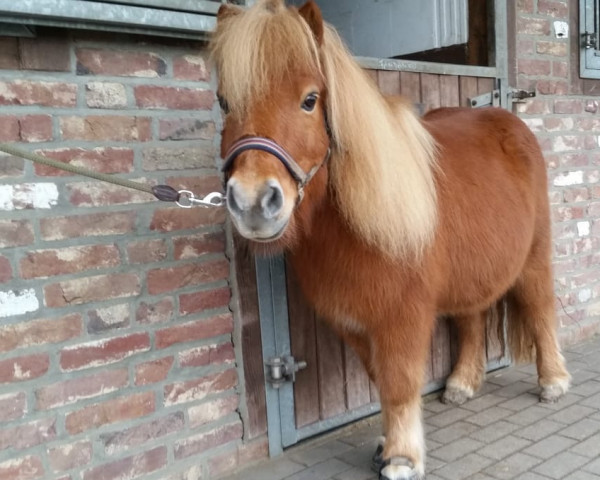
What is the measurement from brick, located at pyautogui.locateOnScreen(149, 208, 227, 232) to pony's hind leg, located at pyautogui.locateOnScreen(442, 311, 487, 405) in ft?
5.27

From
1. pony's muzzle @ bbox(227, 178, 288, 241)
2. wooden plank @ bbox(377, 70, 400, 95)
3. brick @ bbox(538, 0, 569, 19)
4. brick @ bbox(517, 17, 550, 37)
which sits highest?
brick @ bbox(538, 0, 569, 19)

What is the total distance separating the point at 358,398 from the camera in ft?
10.2

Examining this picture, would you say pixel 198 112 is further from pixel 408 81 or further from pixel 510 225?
pixel 510 225

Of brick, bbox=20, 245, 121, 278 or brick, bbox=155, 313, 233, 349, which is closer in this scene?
brick, bbox=20, 245, 121, 278

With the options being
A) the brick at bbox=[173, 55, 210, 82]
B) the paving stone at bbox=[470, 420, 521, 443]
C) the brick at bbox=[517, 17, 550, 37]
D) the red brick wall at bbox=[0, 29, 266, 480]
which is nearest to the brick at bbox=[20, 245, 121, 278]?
the red brick wall at bbox=[0, 29, 266, 480]

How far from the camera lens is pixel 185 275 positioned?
96.3 inches

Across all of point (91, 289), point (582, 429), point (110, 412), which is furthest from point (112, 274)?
point (582, 429)

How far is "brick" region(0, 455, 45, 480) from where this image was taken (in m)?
2.01

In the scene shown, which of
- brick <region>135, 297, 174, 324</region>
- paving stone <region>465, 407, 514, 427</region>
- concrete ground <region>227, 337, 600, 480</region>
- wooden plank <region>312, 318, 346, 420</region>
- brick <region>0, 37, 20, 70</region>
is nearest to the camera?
brick <region>0, 37, 20, 70</region>

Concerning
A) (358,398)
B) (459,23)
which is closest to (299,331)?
(358,398)

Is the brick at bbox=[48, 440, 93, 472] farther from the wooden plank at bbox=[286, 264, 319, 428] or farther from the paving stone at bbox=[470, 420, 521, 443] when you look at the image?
the paving stone at bbox=[470, 420, 521, 443]

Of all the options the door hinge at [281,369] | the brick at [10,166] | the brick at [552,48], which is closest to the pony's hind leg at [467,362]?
the door hinge at [281,369]

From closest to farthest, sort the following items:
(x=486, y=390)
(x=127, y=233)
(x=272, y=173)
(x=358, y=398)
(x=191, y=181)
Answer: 1. (x=272, y=173)
2. (x=127, y=233)
3. (x=191, y=181)
4. (x=358, y=398)
5. (x=486, y=390)

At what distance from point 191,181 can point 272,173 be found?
78 cm
